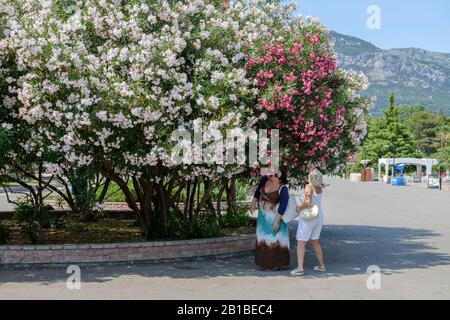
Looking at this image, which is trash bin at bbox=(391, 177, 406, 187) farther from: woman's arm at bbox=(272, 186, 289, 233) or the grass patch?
woman's arm at bbox=(272, 186, 289, 233)

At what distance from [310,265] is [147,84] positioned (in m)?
4.07

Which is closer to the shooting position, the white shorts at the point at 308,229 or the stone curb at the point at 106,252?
the white shorts at the point at 308,229

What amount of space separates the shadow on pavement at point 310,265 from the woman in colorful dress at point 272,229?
7.6 inches

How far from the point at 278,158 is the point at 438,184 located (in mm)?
46620

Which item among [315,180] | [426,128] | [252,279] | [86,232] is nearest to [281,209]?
[315,180]

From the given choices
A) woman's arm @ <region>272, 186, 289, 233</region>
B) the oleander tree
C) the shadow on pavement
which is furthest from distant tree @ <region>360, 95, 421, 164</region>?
woman's arm @ <region>272, 186, 289, 233</region>

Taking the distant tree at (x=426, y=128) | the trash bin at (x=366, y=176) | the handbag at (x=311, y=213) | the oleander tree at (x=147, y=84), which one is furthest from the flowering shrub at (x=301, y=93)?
the distant tree at (x=426, y=128)

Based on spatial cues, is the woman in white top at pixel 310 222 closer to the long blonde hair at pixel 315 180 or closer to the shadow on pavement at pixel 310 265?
the long blonde hair at pixel 315 180

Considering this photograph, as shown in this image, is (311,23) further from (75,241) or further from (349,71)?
(75,241)

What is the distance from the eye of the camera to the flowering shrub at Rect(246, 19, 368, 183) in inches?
415

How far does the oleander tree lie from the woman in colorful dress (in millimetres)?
862

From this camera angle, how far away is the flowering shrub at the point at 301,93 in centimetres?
1053

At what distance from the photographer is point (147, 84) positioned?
976 centimetres
